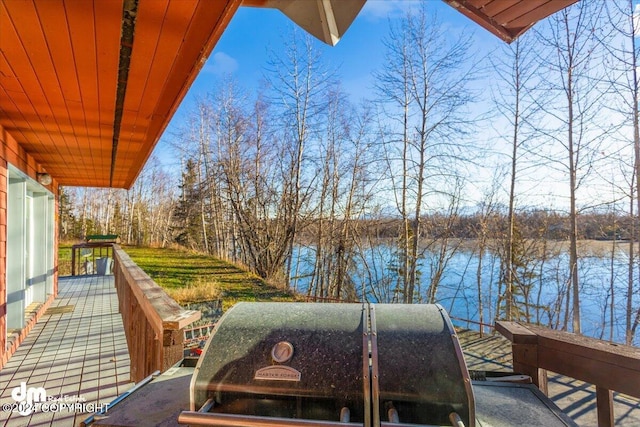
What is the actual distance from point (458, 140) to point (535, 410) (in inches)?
356

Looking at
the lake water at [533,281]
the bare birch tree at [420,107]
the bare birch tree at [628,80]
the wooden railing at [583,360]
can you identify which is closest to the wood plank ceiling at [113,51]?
the wooden railing at [583,360]

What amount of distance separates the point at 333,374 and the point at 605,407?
1.17 metres

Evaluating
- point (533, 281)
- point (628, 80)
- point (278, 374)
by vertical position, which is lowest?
point (533, 281)

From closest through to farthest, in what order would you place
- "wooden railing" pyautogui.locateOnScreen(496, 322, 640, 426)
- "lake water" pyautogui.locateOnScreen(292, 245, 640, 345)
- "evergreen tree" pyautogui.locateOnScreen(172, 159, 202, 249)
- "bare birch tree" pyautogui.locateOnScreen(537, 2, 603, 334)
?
1. "wooden railing" pyautogui.locateOnScreen(496, 322, 640, 426)
2. "bare birch tree" pyautogui.locateOnScreen(537, 2, 603, 334)
3. "lake water" pyautogui.locateOnScreen(292, 245, 640, 345)
4. "evergreen tree" pyautogui.locateOnScreen(172, 159, 202, 249)

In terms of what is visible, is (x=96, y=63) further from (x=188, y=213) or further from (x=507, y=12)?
(x=188, y=213)

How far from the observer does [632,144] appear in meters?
7.03

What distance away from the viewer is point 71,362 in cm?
366

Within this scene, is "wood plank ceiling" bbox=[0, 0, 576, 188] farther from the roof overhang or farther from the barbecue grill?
the barbecue grill

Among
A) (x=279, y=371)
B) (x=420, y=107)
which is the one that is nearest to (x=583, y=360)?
(x=279, y=371)

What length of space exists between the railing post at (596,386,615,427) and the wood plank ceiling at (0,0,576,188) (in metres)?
1.63

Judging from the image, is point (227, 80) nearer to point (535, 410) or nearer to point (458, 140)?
point (458, 140)

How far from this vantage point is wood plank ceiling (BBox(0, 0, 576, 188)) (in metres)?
1.47

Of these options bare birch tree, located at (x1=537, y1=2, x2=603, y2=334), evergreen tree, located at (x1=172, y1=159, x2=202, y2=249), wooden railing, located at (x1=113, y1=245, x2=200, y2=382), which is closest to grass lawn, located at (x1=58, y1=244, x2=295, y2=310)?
wooden railing, located at (x1=113, y1=245, x2=200, y2=382)

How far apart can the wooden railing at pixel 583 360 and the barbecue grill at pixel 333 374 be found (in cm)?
60
